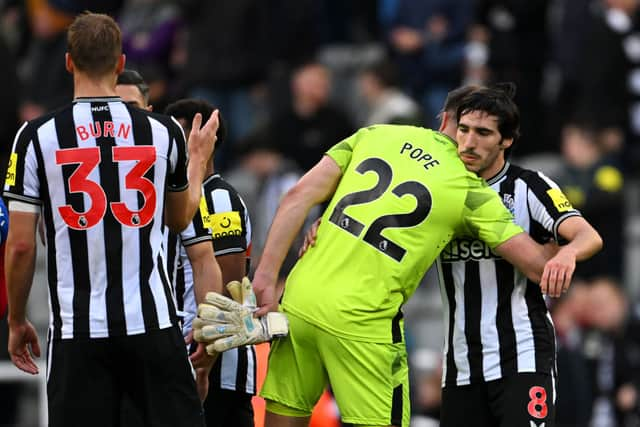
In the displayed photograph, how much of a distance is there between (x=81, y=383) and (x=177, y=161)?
107 cm

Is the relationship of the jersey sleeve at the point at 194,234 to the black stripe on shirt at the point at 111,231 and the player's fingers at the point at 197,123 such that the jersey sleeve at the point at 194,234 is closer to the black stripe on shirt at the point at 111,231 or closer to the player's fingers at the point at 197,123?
the player's fingers at the point at 197,123

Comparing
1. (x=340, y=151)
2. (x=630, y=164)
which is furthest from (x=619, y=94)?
(x=340, y=151)

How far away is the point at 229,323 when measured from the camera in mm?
7477

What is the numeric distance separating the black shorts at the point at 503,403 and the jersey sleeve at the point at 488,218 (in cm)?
75

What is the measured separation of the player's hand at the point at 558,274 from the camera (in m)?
7.48

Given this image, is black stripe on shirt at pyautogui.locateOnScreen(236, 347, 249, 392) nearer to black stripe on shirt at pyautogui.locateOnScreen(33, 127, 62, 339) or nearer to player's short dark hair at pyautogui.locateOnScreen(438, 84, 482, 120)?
black stripe on shirt at pyautogui.locateOnScreen(33, 127, 62, 339)

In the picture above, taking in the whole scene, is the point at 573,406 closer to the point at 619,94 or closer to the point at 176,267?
the point at 619,94

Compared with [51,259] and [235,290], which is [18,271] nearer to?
[51,259]

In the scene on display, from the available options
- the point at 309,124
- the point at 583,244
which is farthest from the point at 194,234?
the point at 309,124

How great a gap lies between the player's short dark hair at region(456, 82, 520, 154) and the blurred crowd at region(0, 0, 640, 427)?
521cm

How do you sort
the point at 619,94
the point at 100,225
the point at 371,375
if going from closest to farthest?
the point at 100,225 < the point at 371,375 < the point at 619,94

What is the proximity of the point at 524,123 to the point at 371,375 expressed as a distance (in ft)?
25.7

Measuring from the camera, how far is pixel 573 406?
43.4 feet

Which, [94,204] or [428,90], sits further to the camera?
[428,90]
